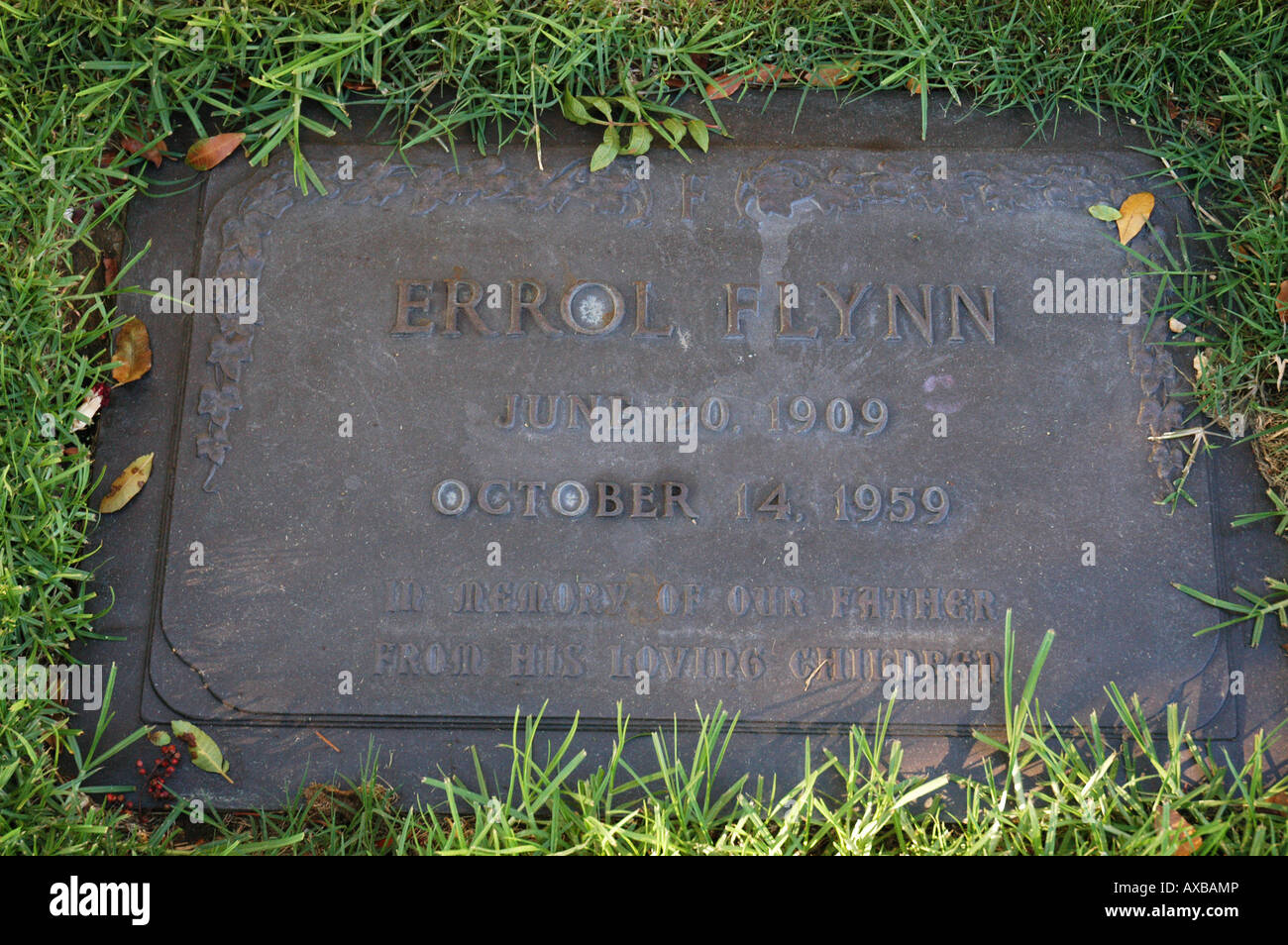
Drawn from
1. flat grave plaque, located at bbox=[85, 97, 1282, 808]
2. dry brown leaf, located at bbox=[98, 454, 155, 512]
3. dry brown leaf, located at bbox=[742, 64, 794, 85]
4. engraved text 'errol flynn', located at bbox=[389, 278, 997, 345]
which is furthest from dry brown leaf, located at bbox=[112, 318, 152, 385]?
dry brown leaf, located at bbox=[742, 64, 794, 85]

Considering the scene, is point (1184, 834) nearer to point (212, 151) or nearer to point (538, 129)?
point (538, 129)

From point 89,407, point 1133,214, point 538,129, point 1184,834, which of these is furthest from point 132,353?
point 1184,834

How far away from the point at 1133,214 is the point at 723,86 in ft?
3.78

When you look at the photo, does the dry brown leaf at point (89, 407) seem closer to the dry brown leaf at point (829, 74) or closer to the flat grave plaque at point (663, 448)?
the flat grave plaque at point (663, 448)

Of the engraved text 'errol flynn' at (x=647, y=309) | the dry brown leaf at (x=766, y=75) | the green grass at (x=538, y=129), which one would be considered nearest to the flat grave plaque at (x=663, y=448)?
the engraved text 'errol flynn' at (x=647, y=309)

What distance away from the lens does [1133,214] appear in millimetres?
2582

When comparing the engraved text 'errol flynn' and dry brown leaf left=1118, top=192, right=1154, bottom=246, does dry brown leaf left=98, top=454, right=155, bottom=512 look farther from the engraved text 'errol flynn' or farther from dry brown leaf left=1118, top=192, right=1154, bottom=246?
dry brown leaf left=1118, top=192, right=1154, bottom=246

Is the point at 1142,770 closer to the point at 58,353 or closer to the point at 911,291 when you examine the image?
the point at 911,291

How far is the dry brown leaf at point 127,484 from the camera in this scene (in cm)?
246

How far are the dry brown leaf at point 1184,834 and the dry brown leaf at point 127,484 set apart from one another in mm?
2573

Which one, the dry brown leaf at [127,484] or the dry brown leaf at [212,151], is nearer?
the dry brown leaf at [127,484]

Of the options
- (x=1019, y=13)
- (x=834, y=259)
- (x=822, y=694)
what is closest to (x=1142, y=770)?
(x=822, y=694)

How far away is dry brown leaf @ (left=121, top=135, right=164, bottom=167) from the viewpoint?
103 inches

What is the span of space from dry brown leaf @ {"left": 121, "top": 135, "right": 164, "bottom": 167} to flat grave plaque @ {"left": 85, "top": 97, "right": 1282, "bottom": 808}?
0.13 metres
